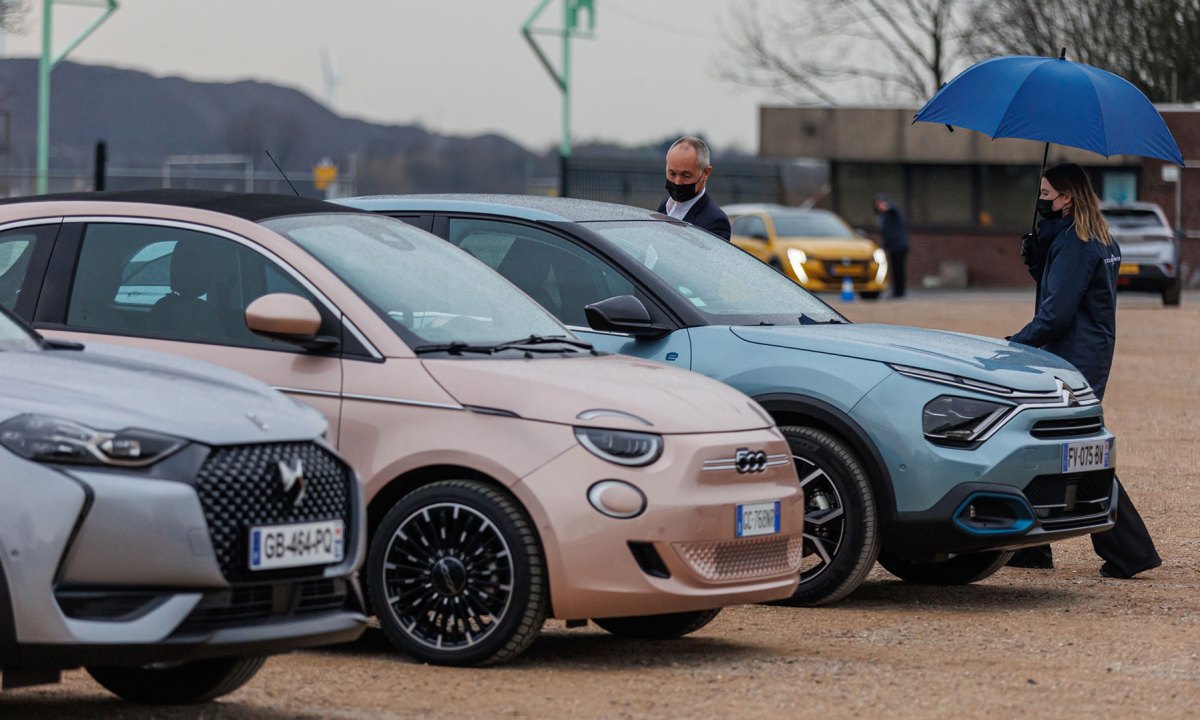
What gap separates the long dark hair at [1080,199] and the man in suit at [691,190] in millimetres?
1804

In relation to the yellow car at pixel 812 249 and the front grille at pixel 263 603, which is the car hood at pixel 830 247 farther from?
the front grille at pixel 263 603

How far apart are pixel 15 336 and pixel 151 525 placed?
3.84 feet

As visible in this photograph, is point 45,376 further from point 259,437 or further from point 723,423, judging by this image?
point 723,423

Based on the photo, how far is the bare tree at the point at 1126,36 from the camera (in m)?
51.2

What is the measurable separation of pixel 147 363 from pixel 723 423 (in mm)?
1974

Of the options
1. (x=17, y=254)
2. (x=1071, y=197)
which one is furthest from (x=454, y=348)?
(x=1071, y=197)

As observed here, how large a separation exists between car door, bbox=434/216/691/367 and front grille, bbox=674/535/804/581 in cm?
149

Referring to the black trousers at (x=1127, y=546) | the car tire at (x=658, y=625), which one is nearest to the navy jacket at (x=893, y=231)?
the black trousers at (x=1127, y=546)

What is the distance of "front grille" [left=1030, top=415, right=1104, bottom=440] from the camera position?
27.4 feet

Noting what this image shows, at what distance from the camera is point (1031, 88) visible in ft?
32.7

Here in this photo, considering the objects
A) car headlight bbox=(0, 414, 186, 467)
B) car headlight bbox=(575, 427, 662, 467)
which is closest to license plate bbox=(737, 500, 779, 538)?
car headlight bbox=(575, 427, 662, 467)

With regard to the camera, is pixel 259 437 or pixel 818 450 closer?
pixel 259 437

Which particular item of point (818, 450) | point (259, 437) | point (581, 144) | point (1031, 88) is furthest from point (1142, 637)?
point (581, 144)

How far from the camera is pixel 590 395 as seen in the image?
672 centimetres
